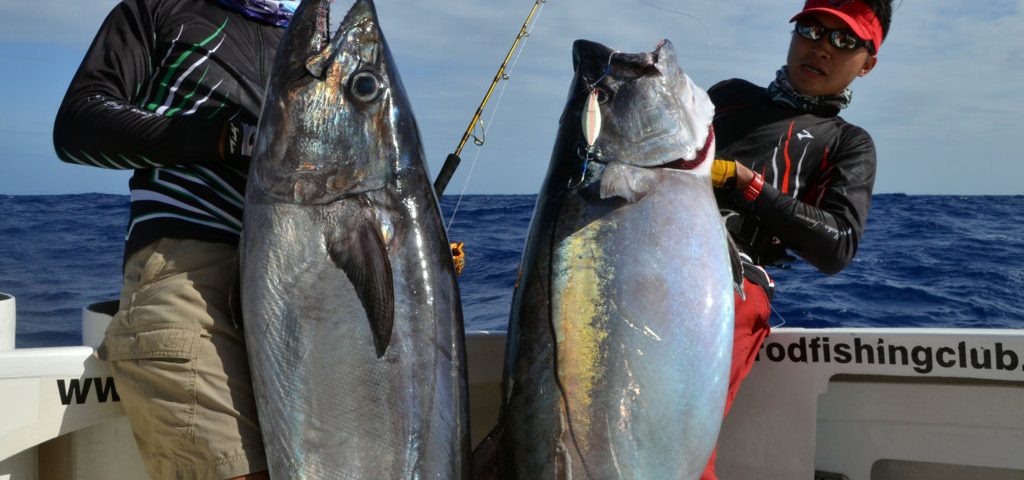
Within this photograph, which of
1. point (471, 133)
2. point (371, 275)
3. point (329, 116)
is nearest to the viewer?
point (371, 275)

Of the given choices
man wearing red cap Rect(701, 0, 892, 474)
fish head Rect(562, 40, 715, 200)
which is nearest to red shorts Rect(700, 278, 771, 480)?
man wearing red cap Rect(701, 0, 892, 474)

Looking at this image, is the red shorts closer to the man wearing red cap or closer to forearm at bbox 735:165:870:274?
the man wearing red cap

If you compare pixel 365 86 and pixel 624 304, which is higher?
pixel 365 86

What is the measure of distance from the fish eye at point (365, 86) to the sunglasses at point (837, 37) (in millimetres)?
1661

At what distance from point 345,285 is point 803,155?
1.80m

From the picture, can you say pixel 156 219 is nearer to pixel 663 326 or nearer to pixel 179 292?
pixel 179 292

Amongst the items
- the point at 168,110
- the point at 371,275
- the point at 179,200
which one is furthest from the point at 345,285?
the point at 168,110

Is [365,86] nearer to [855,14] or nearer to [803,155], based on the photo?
[803,155]

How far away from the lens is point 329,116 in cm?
212

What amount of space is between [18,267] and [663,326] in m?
12.3

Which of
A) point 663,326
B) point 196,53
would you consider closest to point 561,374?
point 663,326

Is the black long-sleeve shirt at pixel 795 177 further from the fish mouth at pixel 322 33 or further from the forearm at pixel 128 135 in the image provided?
the forearm at pixel 128 135

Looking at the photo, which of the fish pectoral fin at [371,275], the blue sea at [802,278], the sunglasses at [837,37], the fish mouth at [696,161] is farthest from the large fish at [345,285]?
the blue sea at [802,278]

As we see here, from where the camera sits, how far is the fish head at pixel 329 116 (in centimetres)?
208
